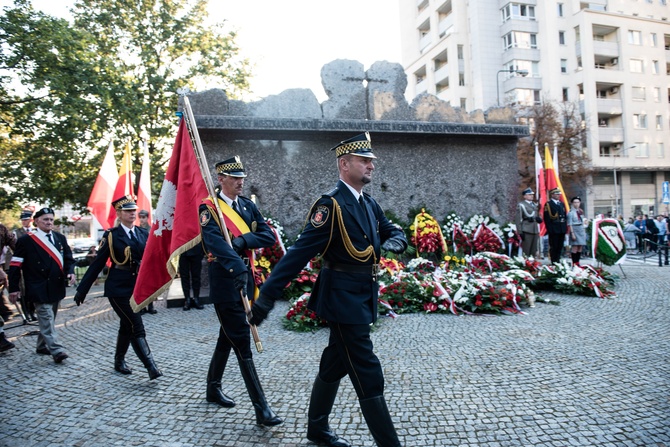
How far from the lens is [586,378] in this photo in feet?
13.7

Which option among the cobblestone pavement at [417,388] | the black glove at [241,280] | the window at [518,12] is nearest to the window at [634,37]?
the window at [518,12]

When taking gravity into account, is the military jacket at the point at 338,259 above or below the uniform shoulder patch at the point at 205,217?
below

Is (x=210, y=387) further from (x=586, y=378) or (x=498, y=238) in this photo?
(x=498, y=238)

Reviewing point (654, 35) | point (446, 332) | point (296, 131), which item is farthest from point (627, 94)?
point (446, 332)

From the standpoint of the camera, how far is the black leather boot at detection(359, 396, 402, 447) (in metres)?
2.83

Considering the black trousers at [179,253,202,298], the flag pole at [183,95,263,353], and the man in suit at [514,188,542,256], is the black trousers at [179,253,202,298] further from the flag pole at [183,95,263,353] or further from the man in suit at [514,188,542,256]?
the man in suit at [514,188,542,256]

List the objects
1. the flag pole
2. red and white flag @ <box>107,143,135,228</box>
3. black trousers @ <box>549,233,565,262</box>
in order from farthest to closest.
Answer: black trousers @ <box>549,233,565,262</box> < red and white flag @ <box>107,143,135,228</box> < the flag pole

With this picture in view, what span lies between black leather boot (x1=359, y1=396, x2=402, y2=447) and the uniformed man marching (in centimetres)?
285

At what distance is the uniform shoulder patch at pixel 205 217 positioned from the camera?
12.8ft

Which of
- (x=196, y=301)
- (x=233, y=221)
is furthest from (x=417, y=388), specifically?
(x=196, y=301)

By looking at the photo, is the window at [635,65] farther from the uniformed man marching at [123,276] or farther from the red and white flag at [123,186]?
the uniformed man marching at [123,276]

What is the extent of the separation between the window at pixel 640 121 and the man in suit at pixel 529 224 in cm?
3406

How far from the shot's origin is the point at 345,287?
3.08m

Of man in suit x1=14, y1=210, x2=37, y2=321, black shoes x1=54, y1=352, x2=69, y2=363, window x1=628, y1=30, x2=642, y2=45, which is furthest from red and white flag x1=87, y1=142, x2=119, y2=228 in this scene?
window x1=628, y1=30, x2=642, y2=45
